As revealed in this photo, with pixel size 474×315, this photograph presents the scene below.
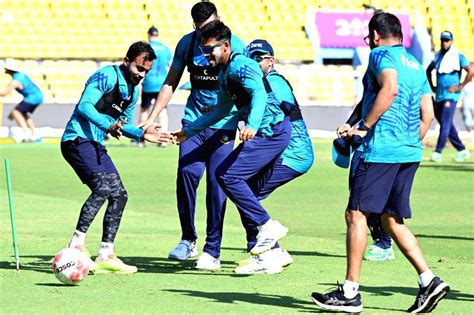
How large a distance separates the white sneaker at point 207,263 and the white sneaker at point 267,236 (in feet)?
1.94

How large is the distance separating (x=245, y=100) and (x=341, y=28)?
26736 millimetres

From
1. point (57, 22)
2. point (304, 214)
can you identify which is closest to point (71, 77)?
point (57, 22)

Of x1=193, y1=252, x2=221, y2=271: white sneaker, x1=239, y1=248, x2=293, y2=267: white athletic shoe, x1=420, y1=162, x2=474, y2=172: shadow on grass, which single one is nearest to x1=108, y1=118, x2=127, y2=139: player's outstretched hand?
x1=193, y1=252, x2=221, y2=271: white sneaker

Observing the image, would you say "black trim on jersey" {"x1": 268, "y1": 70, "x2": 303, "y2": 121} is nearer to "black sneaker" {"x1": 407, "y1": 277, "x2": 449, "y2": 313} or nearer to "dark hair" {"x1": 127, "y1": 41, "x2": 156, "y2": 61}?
"dark hair" {"x1": 127, "y1": 41, "x2": 156, "y2": 61}

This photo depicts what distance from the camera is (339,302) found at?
768 centimetres

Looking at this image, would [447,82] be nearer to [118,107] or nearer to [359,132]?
[118,107]


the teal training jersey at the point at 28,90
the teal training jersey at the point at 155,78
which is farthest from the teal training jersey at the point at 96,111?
the teal training jersey at the point at 28,90

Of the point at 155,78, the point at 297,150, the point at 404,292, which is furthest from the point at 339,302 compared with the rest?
the point at 155,78

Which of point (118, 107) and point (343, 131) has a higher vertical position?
point (343, 131)

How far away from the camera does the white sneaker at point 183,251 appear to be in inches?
407

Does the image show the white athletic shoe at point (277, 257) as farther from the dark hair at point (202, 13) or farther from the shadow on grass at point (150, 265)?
the dark hair at point (202, 13)

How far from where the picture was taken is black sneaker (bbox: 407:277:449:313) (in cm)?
771

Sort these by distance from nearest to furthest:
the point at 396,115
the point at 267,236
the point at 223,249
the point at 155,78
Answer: the point at 396,115 < the point at 267,236 < the point at 223,249 < the point at 155,78

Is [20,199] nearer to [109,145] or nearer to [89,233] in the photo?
[89,233]
